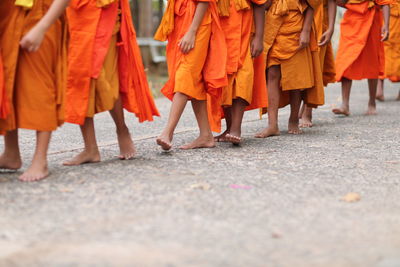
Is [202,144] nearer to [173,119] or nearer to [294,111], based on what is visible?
[173,119]

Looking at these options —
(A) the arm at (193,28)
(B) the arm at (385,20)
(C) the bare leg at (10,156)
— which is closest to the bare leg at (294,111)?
(A) the arm at (193,28)

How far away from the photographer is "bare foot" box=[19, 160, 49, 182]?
4457 millimetres

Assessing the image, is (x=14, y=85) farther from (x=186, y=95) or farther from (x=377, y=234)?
(x=377, y=234)

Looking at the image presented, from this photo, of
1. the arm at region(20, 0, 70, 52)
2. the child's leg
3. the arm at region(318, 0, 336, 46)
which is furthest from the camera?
the arm at region(318, 0, 336, 46)

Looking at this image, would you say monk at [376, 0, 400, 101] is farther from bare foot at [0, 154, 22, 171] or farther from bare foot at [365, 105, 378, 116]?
bare foot at [0, 154, 22, 171]

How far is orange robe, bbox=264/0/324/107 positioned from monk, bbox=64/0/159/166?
1.83 m

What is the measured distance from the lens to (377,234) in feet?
11.2

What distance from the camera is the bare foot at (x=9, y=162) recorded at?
15.8 ft

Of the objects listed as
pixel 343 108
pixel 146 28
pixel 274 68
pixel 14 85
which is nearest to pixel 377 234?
pixel 14 85

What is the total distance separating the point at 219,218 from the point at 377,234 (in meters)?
0.72

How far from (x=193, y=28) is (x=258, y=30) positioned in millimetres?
740

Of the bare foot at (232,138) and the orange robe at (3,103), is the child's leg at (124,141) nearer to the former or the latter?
the bare foot at (232,138)

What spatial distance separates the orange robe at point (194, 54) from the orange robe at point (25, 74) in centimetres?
135

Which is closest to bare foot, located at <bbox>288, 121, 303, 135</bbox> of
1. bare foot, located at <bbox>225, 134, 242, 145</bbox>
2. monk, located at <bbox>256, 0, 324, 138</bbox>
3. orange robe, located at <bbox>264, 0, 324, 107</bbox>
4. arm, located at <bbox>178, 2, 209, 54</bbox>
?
monk, located at <bbox>256, 0, 324, 138</bbox>
